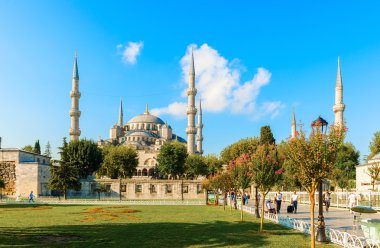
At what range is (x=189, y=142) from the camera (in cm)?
7744

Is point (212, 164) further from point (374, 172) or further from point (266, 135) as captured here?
point (374, 172)

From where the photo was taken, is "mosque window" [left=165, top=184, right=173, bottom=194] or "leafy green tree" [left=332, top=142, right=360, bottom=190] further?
"mosque window" [left=165, top=184, right=173, bottom=194]

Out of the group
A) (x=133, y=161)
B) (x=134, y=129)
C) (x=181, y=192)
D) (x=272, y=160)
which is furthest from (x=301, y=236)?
(x=134, y=129)

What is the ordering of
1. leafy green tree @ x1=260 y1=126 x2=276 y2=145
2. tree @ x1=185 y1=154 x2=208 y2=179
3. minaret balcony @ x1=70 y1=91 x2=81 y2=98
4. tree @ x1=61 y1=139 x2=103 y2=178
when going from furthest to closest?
1. minaret balcony @ x1=70 y1=91 x2=81 y2=98
2. tree @ x1=185 y1=154 x2=208 y2=179
3. leafy green tree @ x1=260 y1=126 x2=276 y2=145
4. tree @ x1=61 y1=139 x2=103 y2=178

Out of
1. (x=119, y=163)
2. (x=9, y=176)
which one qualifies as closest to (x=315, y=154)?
(x=9, y=176)

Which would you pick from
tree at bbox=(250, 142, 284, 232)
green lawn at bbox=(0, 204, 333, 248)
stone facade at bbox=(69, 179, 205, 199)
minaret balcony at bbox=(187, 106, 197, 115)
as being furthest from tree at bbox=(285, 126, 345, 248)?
minaret balcony at bbox=(187, 106, 197, 115)

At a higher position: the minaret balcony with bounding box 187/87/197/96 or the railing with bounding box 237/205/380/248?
the minaret balcony with bounding box 187/87/197/96

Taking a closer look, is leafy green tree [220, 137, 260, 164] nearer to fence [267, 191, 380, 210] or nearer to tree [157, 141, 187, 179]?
tree [157, 141, 187, 179]

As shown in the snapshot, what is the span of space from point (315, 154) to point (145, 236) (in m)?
7.16

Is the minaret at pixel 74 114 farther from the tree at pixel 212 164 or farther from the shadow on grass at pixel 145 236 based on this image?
the shadow on grass at pixel 145 236

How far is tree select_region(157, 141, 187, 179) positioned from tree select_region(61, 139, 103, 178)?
1091 centimetres

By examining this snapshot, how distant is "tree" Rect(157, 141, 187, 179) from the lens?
210 ft

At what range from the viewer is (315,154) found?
452 inches

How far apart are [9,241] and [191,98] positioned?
6258 centimetres
